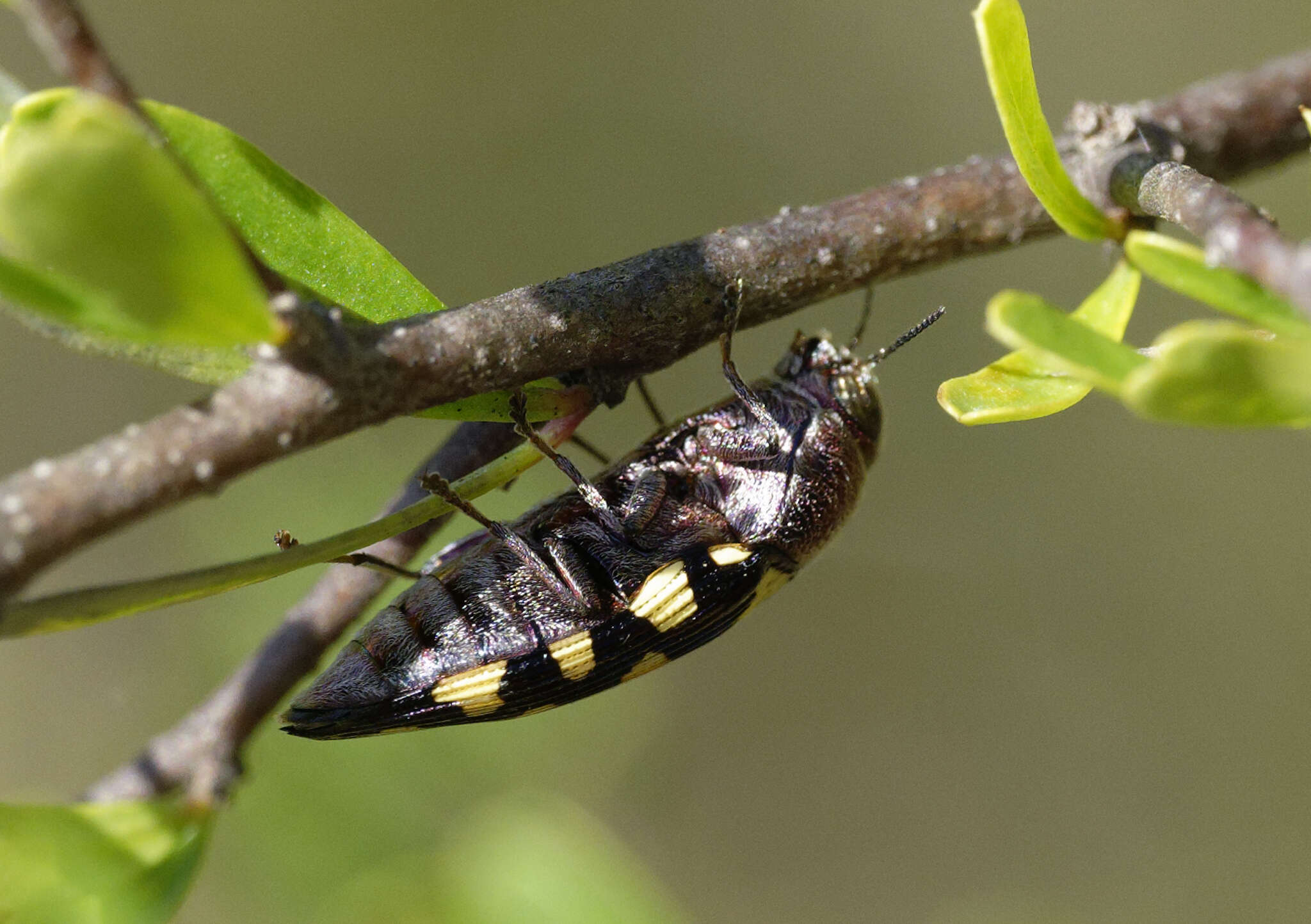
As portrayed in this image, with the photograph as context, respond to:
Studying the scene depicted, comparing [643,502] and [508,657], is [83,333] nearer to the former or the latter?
[508,657]

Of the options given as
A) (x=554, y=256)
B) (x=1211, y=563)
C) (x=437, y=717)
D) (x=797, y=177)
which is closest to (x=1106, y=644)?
(x=1211, y=563)

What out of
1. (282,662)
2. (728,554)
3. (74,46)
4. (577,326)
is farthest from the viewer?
(728,554)

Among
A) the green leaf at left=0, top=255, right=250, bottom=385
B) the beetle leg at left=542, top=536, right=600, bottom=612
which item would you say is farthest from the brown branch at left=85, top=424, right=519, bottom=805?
the green leaf at left=0, top=255, right=250, bottom=385

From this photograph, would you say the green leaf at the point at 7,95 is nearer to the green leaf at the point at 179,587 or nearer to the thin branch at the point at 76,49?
the thin branch at the point at 76,49

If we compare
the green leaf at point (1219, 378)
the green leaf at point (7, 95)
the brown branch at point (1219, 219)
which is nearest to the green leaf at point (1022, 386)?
the brown branch at point (1219, 219)

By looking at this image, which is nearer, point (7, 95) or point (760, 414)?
point (7, 95)

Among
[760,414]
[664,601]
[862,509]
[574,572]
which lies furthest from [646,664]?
[862,509]
